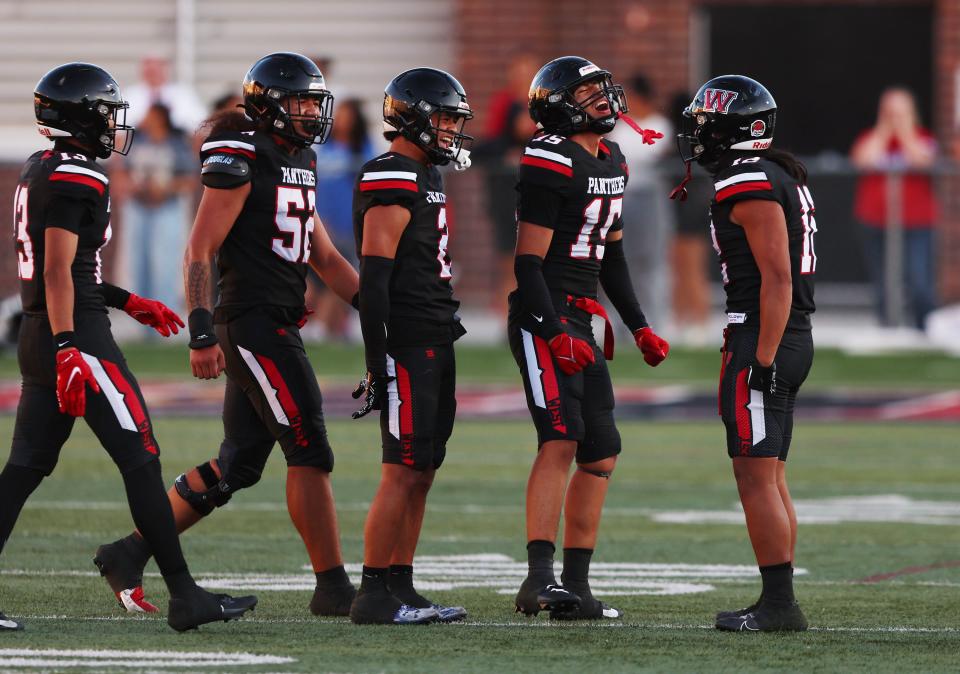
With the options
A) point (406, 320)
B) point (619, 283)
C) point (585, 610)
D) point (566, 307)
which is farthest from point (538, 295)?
point (585, 610)

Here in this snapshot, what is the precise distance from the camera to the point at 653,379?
52.5 feet

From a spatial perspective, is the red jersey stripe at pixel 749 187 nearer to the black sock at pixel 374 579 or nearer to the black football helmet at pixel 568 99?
the black football helmet at pixel 568 99

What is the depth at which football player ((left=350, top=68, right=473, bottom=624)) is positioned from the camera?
6.87m

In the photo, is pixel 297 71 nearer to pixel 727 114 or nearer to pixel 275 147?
pixel 275 147

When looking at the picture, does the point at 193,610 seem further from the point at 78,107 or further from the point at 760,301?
the point at 760,301

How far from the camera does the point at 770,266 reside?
6738mm

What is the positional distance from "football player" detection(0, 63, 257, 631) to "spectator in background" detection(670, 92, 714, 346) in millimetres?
10794

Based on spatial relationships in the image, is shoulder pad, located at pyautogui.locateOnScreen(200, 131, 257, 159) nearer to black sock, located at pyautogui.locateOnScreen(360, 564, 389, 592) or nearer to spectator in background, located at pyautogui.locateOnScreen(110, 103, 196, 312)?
black sock, located at pyautogui.locateOnScreen(360, 564, 389, 592)

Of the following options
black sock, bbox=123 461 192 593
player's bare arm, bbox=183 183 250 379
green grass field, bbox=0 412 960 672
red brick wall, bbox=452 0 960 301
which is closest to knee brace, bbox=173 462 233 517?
green grass field, bbox=0 412 960 672

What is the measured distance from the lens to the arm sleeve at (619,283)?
24.8 feet

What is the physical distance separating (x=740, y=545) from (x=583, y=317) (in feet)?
6.89

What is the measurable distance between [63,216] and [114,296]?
512 millimetres

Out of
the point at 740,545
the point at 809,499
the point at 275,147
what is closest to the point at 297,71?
the point at 275,147

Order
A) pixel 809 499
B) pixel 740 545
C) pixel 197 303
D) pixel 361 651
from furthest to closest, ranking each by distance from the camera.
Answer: pixel 809 499 → pixel 740 545 → pixel 197 303 → pixel 361 651
